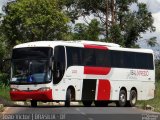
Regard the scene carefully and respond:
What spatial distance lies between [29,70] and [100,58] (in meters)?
4.90

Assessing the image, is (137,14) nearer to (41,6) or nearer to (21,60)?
(41,6)

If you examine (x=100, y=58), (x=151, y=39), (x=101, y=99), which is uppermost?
(x=151, y=39)

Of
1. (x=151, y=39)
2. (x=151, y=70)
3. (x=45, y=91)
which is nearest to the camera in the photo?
(x=45, y=91)

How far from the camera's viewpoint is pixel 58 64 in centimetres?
3091

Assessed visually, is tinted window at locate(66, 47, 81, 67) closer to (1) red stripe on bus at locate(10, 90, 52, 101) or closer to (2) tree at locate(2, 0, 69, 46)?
(1) red stripe on bus at locate(10, 90, 52, 101)

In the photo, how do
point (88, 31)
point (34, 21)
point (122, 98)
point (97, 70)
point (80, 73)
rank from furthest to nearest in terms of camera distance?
point (88, 31) < point (34, 21) < point (122, 98) < point (97, 70) < point (80, 73)

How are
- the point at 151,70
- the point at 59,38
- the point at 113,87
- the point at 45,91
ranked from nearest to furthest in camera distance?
the point at 45,91 → the point at 113,87 → the point at 151,70 → the point at 59,38

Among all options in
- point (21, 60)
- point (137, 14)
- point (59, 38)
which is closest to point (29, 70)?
point (21, 60)

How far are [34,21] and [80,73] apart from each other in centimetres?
1926

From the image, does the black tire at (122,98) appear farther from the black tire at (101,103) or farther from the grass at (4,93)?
the grass at (4,93)

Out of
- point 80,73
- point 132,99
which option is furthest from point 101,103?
point 80,73

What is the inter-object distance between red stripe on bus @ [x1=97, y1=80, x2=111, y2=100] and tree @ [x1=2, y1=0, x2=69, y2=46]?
658 inches

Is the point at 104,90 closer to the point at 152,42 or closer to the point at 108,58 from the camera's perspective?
the point at 108,58

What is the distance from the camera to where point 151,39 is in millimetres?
57781
